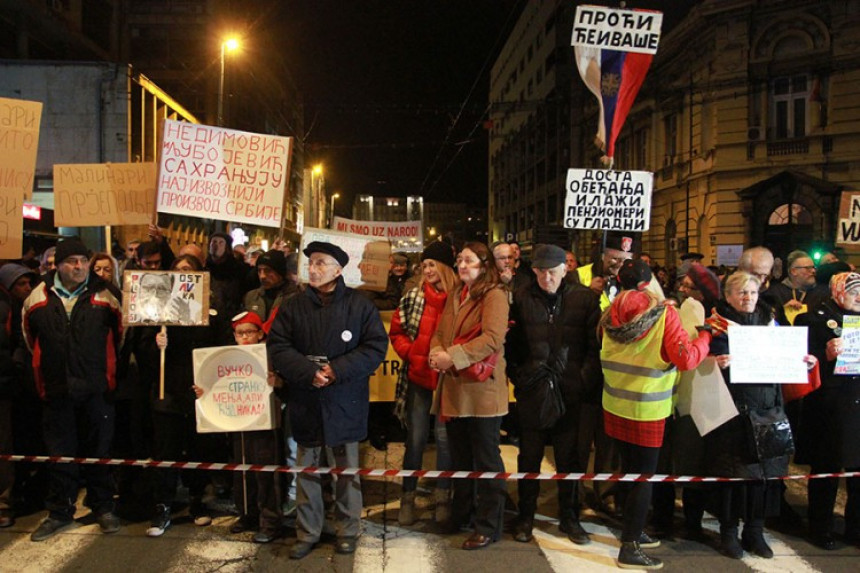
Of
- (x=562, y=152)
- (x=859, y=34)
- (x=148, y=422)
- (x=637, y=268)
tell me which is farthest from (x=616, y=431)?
(x=562, y=152)

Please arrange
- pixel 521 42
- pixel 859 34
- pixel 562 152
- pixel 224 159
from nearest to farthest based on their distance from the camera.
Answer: pixel 224 159 → pixel 859 34 → pixel 562 152 → pixel 521 42

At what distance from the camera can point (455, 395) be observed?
496 cm

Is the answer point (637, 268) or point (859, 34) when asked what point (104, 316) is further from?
point (859, 34)

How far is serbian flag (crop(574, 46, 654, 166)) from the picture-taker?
8.42 meters

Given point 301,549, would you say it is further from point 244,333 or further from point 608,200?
point 608,200

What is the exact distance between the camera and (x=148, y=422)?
5914 mm

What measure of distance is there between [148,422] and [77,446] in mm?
608

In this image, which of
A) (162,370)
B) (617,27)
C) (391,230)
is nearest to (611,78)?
(617,27)

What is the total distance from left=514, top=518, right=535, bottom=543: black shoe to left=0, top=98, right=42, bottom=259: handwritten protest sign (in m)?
4.79

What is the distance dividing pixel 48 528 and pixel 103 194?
382 cm

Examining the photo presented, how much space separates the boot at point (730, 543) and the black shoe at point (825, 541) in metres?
0.67

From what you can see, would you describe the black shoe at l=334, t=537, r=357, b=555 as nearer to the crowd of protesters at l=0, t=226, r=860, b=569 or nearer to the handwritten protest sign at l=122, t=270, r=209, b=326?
the crowd of protesters at l=0, t=226, r=860, b=569

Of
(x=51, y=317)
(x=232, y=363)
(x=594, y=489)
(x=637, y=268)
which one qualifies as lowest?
(x=594, y=489)

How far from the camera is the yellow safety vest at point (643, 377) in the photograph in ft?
15.1
